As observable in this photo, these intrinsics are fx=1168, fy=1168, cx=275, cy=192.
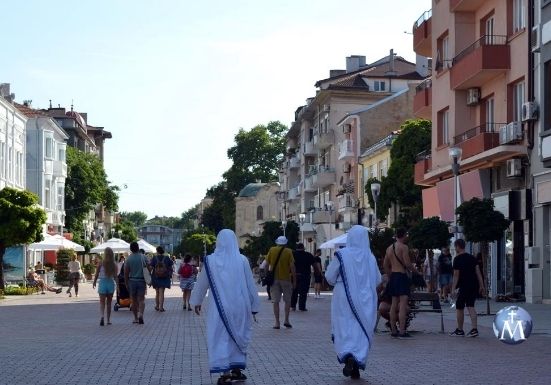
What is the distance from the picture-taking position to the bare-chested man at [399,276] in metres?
19.0

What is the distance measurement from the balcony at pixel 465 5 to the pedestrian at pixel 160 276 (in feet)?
43.9

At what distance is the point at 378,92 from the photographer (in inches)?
3041

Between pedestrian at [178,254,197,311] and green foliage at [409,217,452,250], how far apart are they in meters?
6.53

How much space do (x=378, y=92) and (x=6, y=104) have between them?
86.4 ft

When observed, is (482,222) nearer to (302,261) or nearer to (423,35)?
(302,261)

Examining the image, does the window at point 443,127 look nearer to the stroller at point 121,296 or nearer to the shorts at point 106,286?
the stroller at point 121,296

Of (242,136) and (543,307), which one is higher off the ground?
(242,136)

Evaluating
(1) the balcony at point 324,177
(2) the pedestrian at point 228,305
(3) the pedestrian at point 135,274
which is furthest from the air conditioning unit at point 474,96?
(1) the balcony at point 324,177

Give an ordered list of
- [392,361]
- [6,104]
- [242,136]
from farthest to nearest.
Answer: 1. [242,136]
2. [6,104]
3. [392,361]

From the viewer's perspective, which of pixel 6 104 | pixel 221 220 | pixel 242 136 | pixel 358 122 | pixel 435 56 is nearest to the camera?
pixel 435 56

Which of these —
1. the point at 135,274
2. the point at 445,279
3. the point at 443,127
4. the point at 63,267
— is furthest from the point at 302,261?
the point at 63,267

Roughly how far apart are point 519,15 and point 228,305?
23207 millimetres

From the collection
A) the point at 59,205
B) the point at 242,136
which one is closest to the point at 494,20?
the point at 59,205

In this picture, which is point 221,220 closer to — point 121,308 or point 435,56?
point 435,56
